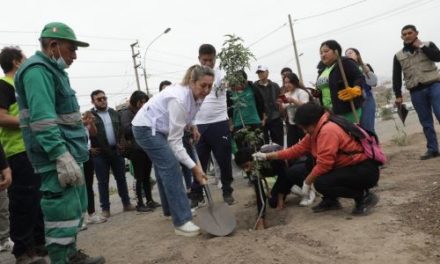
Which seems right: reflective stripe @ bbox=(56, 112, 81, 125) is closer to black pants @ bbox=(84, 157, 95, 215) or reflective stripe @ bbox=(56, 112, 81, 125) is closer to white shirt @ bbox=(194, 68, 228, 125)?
white shirt @ bbox=(194, 68, 228, 125)

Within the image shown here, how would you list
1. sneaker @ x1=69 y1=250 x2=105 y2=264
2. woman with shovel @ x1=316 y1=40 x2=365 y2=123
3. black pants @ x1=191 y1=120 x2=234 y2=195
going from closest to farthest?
1. sneaker @ x1=69 y1=250 x2=105 y2=264
2. woman with shovel @ x1=316 y1=40 x2=365 y2=123
3. black pants @ x1=191 y1=120 x2=234 y2=195

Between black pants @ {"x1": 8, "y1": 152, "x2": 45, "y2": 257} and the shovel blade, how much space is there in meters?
1.49

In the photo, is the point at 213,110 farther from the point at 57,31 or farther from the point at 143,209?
the point at 57,31

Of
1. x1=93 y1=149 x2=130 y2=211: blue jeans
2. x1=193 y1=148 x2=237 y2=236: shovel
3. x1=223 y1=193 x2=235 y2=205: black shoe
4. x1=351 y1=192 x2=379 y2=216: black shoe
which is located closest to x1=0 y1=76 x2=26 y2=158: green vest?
x1=193 y1=148 x2=237 y2=236: shovel

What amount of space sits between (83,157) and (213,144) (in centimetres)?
207

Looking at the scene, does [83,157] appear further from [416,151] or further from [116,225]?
[416,151]

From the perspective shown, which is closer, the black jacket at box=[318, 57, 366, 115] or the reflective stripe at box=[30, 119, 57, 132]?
the reflective stripe at box=[30, 119, 57, 132]

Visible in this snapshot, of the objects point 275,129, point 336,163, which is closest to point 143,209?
point 275,129

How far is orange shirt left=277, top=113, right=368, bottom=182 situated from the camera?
12.4 feet

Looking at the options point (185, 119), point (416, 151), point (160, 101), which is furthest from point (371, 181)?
point (416, 151)

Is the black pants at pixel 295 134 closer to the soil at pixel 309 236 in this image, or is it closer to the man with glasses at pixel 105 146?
the soil at pixel 309 236

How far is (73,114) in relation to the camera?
10.8ft

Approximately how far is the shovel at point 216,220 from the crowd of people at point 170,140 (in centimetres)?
13

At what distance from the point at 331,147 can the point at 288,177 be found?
974mm
